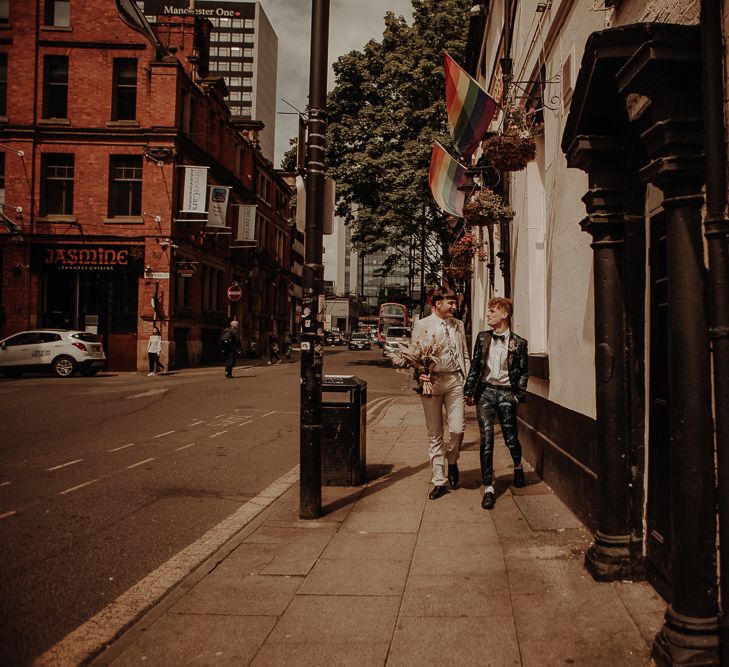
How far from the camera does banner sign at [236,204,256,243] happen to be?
33.8 metres

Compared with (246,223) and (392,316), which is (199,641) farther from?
(392,316)

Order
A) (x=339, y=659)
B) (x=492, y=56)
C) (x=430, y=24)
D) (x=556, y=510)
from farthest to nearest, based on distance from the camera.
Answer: (x=430, y=24), (x=492, y=56), (x=556, y=510), (x=339, y=659)

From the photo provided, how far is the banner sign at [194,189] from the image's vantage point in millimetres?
26578

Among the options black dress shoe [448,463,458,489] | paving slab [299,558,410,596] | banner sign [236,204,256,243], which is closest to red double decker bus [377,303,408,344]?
banner sign [236,204,256,243]

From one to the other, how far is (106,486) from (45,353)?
1675 cm

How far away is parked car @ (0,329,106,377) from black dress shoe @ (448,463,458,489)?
18304 millimetres

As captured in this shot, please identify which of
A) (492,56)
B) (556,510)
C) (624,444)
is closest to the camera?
(624,444)

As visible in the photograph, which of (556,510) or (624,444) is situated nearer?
(624,444)

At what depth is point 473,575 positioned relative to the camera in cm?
418

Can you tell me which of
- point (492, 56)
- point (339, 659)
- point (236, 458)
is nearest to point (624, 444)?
point (339, 659)

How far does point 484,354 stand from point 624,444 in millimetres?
2412

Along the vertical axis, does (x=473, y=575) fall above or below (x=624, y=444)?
below

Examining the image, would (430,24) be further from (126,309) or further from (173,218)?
(126,309)

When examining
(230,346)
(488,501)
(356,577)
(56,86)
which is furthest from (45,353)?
(356,577)
